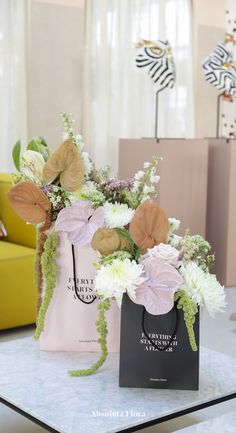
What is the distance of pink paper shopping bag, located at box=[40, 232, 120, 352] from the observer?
7.37 feet

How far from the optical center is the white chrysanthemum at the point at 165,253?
1964mm

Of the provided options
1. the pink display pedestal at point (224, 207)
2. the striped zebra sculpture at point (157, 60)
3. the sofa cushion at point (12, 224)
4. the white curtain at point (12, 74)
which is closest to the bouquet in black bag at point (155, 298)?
the sofa cushion at point (12, 224)

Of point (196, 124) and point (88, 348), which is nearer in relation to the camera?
point (88, 348)

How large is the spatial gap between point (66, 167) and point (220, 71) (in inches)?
134

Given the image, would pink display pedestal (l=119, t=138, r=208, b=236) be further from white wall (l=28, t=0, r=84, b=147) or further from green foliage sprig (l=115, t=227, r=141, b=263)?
green foliage sprig (l=115, t=227, r=141, b=263)

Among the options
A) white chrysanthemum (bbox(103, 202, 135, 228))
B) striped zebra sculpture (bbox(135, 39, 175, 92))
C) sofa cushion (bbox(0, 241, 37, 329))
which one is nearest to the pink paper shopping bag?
white chrysanthemum (bbox(103, 202, 135, 228))

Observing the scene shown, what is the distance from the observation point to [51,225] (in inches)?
88.5

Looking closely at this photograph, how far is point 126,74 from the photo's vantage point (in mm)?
6270

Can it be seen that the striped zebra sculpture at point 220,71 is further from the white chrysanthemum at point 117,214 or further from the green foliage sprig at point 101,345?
the green foliage sprig at point 101,345

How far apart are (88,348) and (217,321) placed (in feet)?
6.27

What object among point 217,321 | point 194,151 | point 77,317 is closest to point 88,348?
point 77,317

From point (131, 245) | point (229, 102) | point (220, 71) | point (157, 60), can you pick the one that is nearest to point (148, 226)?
point (131, 245)

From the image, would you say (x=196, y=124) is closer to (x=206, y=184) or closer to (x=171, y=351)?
(x=206, y=184)

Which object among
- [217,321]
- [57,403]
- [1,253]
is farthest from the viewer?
[217,321]
